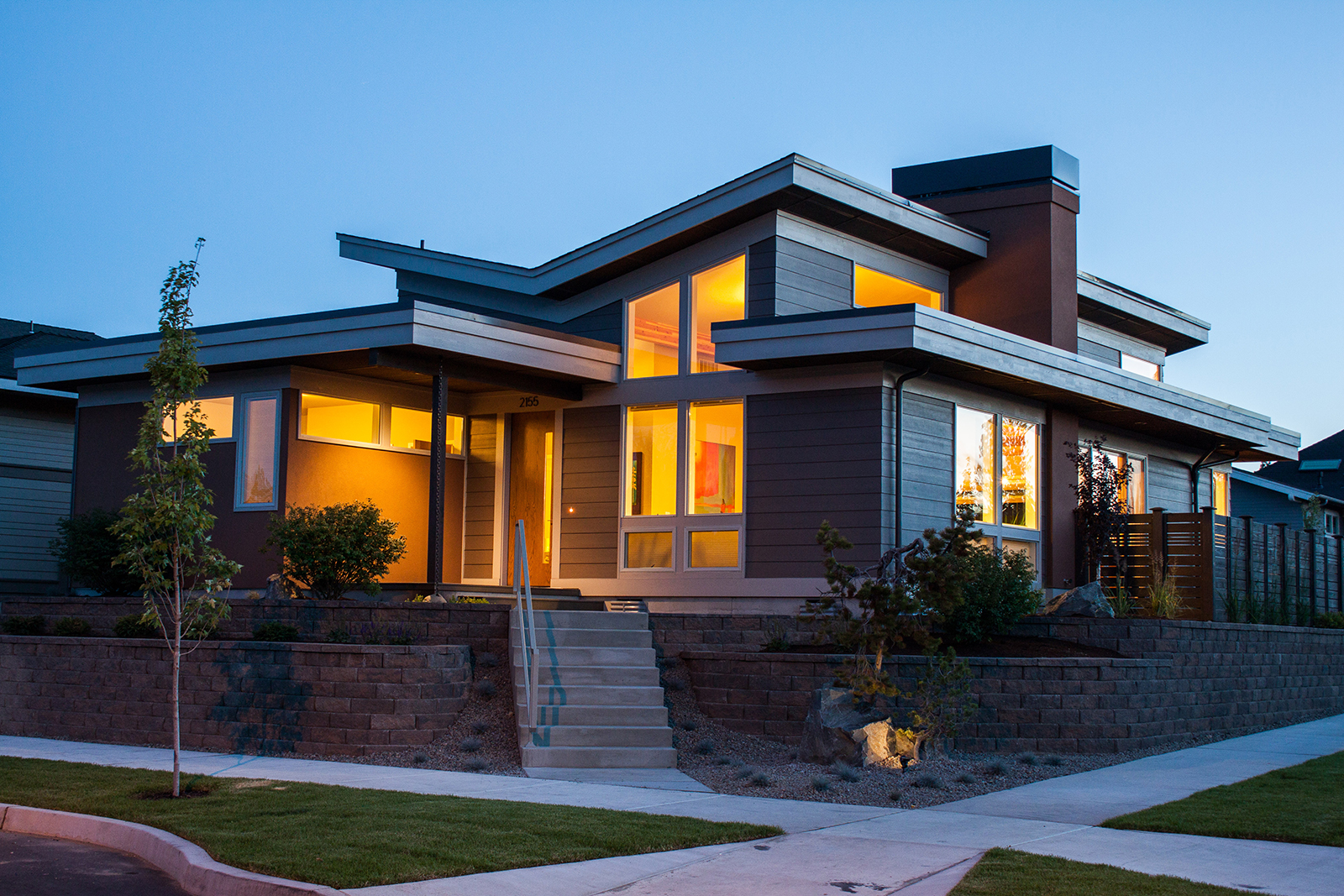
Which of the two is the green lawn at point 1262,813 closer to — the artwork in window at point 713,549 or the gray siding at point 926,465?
the gray siding at point 926,465

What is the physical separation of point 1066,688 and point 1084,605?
1687mm

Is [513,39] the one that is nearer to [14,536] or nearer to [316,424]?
[316,424]

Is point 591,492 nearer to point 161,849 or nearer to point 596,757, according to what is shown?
point 596,757

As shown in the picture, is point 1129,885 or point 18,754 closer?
point 1129,885

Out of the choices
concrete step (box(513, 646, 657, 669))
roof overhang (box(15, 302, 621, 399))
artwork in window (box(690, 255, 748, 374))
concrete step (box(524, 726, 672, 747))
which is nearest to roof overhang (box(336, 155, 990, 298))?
artwork in window (box(690, 255, 748, 374))

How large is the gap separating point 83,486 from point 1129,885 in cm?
1501

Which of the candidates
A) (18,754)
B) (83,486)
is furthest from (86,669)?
(83,486)

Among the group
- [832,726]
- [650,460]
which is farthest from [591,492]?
[832,726]

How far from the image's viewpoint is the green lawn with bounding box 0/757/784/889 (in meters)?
6.05

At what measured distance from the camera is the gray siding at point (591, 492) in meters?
15.1

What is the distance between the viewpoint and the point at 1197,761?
10.6 meters

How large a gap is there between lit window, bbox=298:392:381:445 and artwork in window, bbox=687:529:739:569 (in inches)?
175

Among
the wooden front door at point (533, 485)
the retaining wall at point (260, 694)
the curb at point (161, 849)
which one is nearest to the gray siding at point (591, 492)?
the wooden front door at point (533, 485)

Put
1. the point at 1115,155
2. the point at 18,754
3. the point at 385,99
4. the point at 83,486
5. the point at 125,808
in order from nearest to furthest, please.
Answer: the point at 125,808, the point at 18,754, the point at 83,486, the point at 1115,155, the point at 385,99
